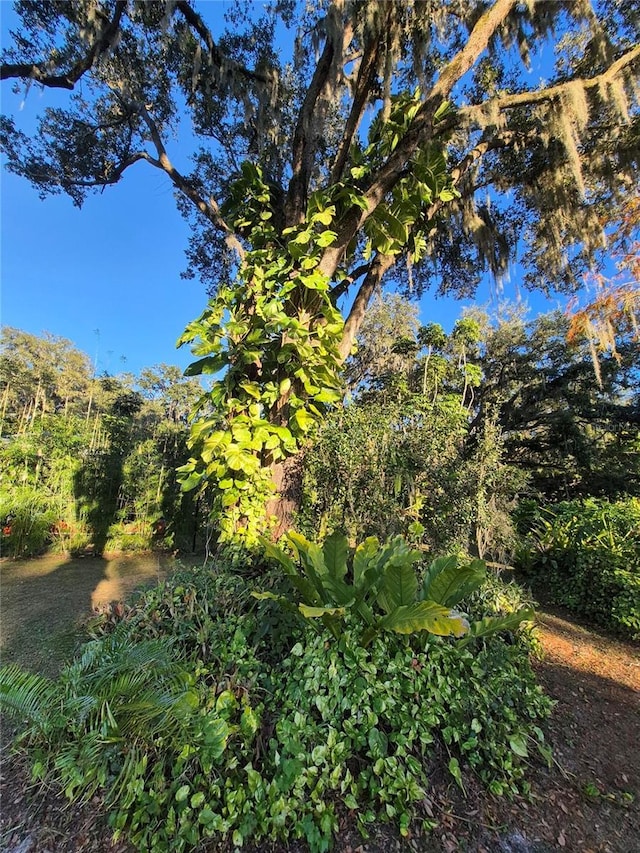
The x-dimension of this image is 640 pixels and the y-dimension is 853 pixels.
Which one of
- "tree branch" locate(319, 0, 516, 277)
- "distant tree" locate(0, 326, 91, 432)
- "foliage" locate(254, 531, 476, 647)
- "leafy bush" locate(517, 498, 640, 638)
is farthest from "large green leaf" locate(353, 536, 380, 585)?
"distant tree" locate(0, 326, 91, 432)

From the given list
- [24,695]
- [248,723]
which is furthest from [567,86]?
[24,695]

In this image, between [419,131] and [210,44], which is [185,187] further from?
[419,131]

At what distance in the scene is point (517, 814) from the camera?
1.52 metres

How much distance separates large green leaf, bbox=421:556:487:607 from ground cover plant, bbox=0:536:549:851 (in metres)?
0.22

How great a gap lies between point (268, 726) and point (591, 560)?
11.7ft

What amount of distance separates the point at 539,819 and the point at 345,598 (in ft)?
3.54

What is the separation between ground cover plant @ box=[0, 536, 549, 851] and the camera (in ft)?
4.41

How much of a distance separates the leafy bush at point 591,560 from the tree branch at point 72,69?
22.6ft

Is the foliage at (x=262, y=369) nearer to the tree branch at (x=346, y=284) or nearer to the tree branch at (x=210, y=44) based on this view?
the tree branch at (x=346, y=284)

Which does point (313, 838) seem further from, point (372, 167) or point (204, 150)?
point (204, 150)

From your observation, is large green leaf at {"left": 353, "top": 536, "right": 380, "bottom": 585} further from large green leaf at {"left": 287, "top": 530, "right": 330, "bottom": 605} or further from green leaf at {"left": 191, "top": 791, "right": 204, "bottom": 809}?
green leaf at {"left": 191, "top": 791, "right": 204, "bottom": 809}

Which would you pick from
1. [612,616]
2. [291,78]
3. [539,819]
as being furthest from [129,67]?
[612,616]

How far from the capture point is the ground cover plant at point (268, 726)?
134 centimetres

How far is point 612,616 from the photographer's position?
11.1ft
